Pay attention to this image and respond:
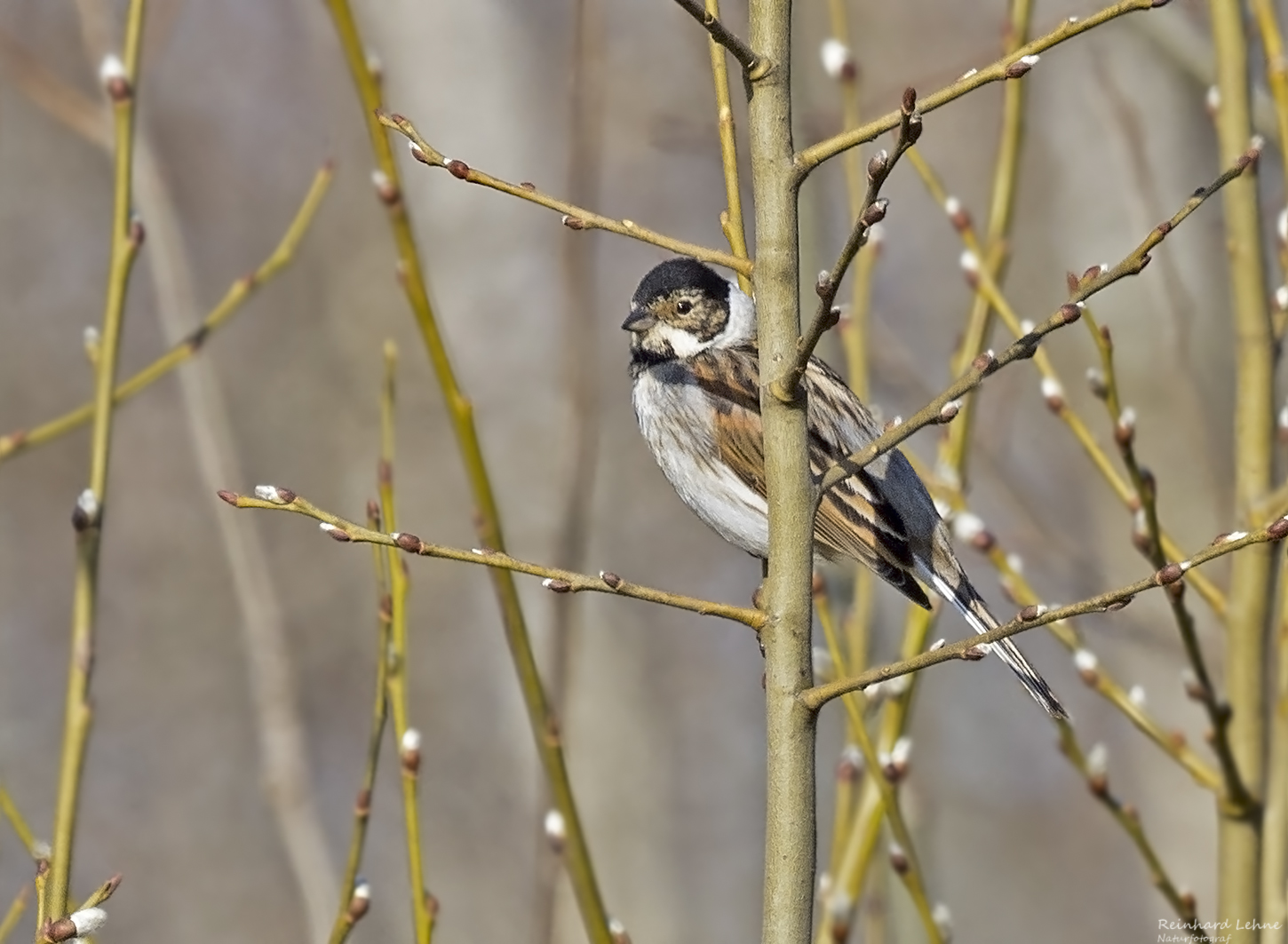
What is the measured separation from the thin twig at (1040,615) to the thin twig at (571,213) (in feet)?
2.20

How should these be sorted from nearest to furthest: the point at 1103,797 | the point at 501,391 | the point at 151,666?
the point at 1103,797 → the point at 501,391 → the point at 151,666

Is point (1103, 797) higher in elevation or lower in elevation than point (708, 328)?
lower

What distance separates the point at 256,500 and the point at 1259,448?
2.49 metres

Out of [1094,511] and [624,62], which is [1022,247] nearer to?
[1094,511]

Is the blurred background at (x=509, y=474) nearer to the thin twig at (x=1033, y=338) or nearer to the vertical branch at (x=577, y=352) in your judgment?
the vertical branch at (x=577, y=352)

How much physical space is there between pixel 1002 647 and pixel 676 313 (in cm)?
150

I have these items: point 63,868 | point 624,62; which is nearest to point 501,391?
point 624,62

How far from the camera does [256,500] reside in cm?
223

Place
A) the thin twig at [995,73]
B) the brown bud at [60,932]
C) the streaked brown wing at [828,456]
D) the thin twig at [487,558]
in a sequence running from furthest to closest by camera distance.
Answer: the streaked brown wing at [828,456] < the thin twig at [487,558] < the thin twig at [995,73] < the brown bud at [60,932]

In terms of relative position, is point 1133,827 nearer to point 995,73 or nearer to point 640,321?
point 995,73

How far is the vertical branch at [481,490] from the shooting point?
2.82 meters

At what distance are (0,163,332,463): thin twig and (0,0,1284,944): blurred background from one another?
249 cm

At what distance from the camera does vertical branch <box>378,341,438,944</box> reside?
2667mm

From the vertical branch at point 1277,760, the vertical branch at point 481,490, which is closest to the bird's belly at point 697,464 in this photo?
the vertical branch at point 481,490
